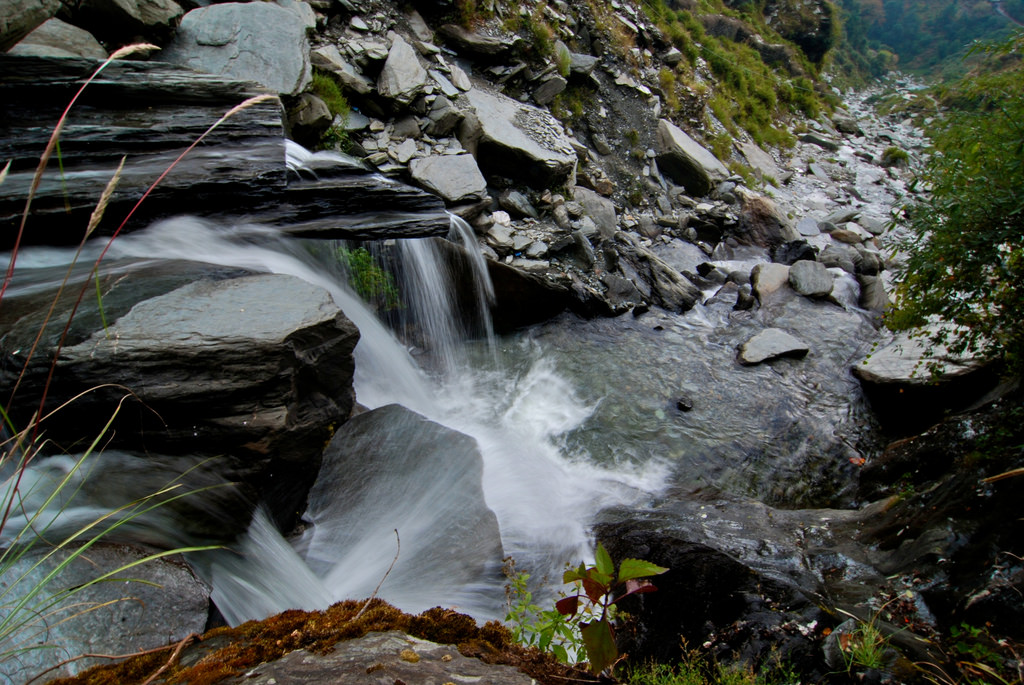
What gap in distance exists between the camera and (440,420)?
5.86m

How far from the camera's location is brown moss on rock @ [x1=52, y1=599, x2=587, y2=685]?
58.9 inches

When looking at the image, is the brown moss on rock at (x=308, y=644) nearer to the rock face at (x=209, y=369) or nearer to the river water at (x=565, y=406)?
the river water at (x=565, y=406)

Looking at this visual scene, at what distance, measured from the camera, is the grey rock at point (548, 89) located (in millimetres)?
9789

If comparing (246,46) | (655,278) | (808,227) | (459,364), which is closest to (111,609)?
(459,364)

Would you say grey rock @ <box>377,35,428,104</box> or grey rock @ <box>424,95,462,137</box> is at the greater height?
grey rock @ <box>377,35,428,104</box>

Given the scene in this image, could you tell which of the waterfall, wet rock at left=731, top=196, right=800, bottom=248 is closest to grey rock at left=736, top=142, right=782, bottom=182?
wet rock at left=731, top=196, right=800, bottom=248

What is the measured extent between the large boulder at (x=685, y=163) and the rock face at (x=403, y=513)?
8.60 m

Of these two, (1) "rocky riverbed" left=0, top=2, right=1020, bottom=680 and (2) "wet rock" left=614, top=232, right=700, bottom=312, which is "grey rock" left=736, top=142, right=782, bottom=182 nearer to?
(1) "rocky riverbed" left=0, top=2, right=1020, bottom=680

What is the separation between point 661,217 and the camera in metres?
10.2

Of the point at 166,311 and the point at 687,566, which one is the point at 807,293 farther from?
the point at 166,311

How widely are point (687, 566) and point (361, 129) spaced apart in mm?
6417

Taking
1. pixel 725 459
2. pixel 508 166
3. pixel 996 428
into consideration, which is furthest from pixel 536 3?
pixel 996 428

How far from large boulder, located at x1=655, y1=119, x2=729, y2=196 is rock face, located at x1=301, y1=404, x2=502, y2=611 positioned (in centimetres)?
860

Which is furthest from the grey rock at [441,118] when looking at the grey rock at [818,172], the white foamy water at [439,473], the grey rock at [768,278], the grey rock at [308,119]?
the grey rock at [818,172]
